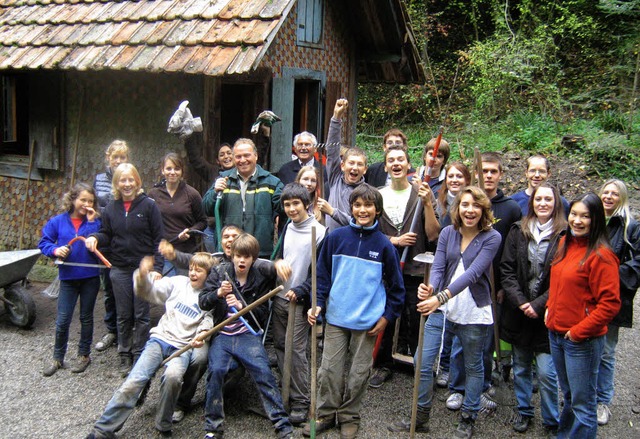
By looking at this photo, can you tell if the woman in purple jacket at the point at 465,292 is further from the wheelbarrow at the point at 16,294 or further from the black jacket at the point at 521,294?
the wheelbarrow at the point at 16,294

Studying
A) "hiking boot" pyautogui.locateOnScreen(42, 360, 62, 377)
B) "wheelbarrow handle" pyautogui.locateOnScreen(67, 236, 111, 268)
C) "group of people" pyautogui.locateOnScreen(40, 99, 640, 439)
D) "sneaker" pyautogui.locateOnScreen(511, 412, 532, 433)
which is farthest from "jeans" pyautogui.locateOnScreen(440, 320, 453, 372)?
"hiking boot" pyautogui.locateOnScreen(42, 360, 62, 377)

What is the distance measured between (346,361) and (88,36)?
183 inches

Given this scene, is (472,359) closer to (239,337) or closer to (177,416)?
(239,337)

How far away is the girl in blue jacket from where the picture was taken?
546 centimetres

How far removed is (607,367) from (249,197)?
10.2 ft

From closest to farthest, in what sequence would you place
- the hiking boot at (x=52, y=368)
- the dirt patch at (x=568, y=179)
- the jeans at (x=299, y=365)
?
the jeans at (x=299, y=365) < the hiking boot at (x=52, y=368) < the dirt patch at (x=568, y=179)

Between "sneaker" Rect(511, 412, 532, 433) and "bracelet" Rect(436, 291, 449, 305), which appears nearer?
"bracelet" Rect(436, 291, 449, 305)

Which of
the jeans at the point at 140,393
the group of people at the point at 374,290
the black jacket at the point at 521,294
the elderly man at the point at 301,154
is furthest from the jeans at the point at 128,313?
the black jacket at the point at 521,294

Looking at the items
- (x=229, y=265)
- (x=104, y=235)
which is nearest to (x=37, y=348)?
(x=104, y=235)

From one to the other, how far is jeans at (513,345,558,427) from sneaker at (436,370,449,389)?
75cm

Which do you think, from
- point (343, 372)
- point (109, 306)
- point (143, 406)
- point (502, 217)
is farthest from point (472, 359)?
point (109, 306)

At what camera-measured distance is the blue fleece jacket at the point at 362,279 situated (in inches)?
177

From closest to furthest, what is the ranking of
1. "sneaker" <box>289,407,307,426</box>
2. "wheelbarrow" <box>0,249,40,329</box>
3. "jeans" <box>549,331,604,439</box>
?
"jeans" <box>549,331,604,439</box> → "sneaker" <box>289,407,307,426</box> → "wheelbarrow" <box>0,249,40,329</box>

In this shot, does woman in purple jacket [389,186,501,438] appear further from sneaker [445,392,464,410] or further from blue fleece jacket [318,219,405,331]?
sneaker [445,392,464,410]
